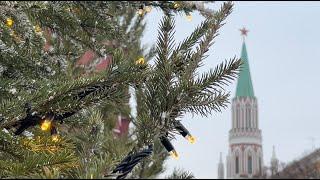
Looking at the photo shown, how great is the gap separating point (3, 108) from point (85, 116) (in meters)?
0.54

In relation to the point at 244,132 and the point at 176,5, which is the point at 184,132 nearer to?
the point at 176,5

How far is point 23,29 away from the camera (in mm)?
3207

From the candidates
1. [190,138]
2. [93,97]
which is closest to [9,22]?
[93,97]

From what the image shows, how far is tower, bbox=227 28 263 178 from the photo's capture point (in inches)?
3296

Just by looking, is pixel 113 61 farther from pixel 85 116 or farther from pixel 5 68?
pixel 5 68

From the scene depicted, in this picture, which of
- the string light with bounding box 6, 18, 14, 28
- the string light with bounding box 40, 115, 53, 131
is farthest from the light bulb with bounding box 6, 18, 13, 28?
the string light with bounding box 40, 115, 53, 131

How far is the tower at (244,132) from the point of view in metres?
83.7

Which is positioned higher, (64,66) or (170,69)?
(64,66)

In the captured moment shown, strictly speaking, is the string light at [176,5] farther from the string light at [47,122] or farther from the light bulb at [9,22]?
the string light at [47,122]

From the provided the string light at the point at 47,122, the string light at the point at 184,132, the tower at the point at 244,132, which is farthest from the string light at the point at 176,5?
the tower at the point at 244,132

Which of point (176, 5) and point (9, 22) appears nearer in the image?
point (9, 22)

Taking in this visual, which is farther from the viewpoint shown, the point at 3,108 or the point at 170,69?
the point at 3,108

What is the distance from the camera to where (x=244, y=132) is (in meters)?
83.8

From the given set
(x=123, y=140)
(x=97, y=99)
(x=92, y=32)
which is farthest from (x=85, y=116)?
(x=123, y=140)
